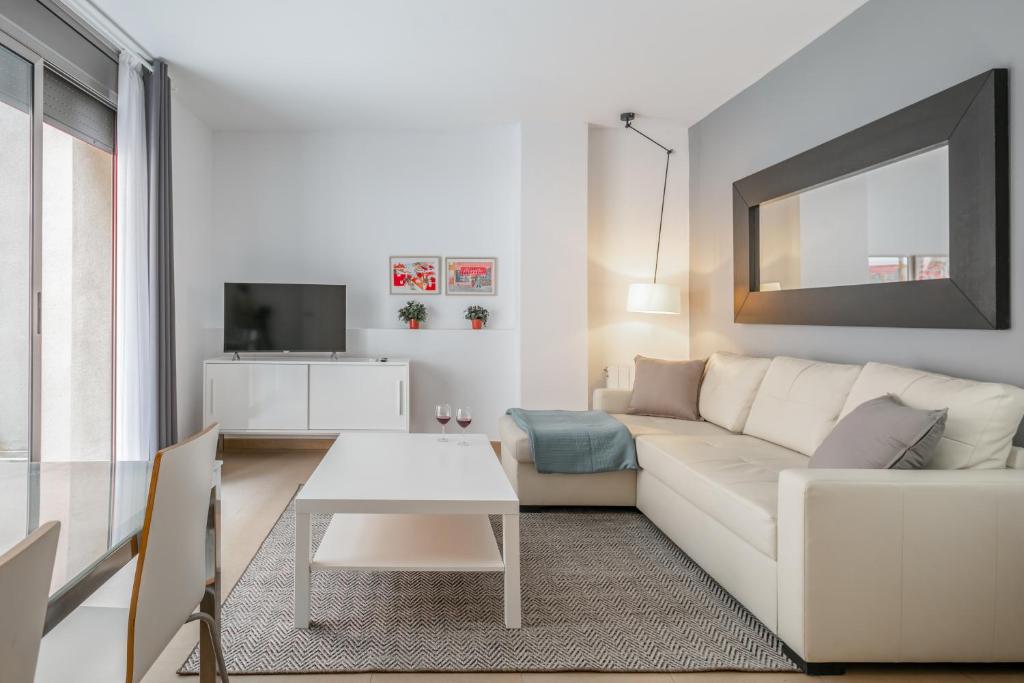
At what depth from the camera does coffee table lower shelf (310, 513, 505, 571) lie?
82.3 inches

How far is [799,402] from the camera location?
308 cm

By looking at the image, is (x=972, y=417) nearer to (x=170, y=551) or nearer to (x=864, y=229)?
(x=864, y=229)

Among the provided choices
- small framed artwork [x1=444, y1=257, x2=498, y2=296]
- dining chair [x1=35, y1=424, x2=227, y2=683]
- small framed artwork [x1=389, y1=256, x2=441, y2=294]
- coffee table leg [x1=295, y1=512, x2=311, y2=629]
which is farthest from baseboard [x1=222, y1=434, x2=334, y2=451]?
dining chair [x1=35, y1=424, x2=227, y2=683]

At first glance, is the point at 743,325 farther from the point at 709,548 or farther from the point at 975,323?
the point at 709,548

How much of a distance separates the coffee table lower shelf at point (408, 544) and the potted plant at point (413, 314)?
2.72 m

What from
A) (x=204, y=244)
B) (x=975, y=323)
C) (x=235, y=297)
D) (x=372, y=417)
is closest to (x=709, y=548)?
(x=975, y=323)

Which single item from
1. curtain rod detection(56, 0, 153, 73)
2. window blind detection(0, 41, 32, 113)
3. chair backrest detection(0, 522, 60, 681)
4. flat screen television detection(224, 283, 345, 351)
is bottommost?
chair backrest detection(0, 522, 60, 681)

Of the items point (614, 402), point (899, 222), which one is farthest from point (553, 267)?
point (899, 222)

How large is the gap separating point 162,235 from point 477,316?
7.70 feet

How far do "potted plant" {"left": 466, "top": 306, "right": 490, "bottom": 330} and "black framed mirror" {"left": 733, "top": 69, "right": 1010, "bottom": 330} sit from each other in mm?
2122

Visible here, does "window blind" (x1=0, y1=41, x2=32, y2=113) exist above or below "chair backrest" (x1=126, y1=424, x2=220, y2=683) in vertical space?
above

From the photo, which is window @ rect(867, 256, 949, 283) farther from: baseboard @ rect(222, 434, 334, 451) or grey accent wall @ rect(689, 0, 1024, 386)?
baseboard @ rect(222, 434, 334, 451)

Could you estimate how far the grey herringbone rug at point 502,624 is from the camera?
193cm

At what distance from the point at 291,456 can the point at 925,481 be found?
14.1ft
